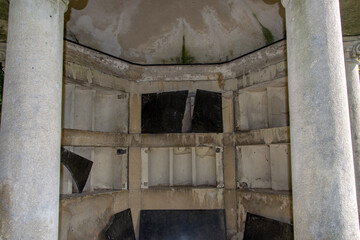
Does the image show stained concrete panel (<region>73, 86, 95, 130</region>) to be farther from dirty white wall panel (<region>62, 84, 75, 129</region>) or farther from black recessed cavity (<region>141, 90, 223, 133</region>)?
black recessed cavity (<region>141, 90, 223, 133</region>)

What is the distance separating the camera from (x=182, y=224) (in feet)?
22.1

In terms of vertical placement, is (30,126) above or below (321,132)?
above

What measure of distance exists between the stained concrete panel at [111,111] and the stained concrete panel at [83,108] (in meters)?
0.29

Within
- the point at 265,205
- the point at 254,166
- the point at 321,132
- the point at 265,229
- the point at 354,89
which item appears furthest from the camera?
the point at 254,166

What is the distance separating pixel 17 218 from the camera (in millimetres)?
2869

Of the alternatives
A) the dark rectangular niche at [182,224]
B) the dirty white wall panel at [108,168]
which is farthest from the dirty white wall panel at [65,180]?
the dark rectangular niche at [182,224]

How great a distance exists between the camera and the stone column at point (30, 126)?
291 cm

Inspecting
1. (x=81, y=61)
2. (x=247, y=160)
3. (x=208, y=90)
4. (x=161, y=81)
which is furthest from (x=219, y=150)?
(x=81, y=61)

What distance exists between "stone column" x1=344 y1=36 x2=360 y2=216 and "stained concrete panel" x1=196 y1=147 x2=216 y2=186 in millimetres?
3126

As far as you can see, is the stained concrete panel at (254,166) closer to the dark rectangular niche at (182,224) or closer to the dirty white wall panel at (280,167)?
the dirty white wall panel at (280,167)

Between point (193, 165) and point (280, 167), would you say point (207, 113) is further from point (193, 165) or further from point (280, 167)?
point (280, 167)

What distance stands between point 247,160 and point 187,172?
1.55m

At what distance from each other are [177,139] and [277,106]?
Result: 250cm

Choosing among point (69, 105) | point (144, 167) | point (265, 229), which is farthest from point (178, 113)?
point (265, 229)
